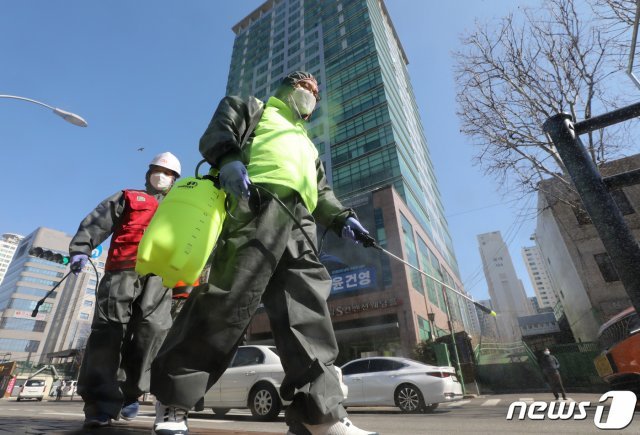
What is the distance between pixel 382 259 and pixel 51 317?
276 ft

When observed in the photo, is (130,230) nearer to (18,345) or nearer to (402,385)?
(402,385)

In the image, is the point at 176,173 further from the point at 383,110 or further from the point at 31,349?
the point at 31,349

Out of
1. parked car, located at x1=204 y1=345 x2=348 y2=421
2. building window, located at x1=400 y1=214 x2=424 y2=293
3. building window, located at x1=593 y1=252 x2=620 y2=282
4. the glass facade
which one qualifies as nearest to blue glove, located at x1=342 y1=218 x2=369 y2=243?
parked car, located at x1=204 y1=345 x2=348 y2=421

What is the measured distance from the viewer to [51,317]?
240ft

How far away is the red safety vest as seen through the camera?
Answer: 8.00 ft

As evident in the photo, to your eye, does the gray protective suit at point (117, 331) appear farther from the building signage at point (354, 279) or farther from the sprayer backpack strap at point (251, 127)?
the building signage at point (354, 279)

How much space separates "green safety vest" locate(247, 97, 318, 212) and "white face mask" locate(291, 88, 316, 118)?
178 mm

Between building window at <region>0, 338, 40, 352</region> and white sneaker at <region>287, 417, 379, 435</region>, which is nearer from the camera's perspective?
white sneaker at <region>287, 417, 379, 435</region>

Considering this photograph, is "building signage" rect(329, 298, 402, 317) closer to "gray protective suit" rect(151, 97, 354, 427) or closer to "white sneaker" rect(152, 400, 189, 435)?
"gray protective suit" rect(151, 97, 354, 427)

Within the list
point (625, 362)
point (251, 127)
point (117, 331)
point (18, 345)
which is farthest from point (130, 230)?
point (18, 345)

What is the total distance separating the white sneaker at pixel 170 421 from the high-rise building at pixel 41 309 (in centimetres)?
7965

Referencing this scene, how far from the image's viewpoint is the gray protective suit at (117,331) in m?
1.99

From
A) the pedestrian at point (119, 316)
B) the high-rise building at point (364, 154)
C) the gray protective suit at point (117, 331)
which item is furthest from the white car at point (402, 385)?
the high-rise building at point (364, 154)

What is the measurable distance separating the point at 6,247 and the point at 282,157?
17310cm
